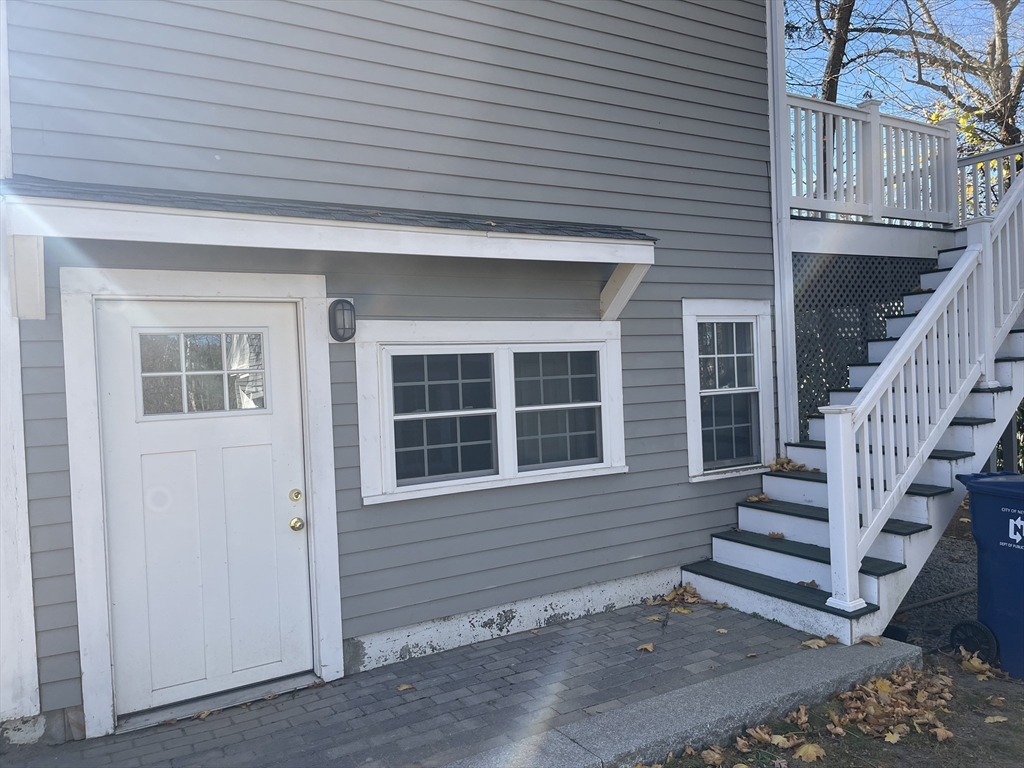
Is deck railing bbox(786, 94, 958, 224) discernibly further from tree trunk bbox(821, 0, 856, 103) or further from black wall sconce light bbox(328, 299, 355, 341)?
tree trunk bbox(821, 0, 856, 103)

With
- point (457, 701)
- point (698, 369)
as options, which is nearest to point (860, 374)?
point (698, 369)

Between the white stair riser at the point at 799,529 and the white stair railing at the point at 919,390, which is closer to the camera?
the white stair railing at the point at 919,390

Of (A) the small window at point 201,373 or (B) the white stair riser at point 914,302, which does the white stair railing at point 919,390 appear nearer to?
(B) the white stair riser at point 914,302

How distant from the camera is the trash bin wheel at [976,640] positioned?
477 cm

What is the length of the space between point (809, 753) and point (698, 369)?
3170mm

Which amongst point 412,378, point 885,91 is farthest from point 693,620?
point 885,91

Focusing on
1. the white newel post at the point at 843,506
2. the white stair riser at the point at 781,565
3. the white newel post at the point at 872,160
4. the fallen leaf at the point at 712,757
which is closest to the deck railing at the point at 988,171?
the white newel post at the point at 872,160

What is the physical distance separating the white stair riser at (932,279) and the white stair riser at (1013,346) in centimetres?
84

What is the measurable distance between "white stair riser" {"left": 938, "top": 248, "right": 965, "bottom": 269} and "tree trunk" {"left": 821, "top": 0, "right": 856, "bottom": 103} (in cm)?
555

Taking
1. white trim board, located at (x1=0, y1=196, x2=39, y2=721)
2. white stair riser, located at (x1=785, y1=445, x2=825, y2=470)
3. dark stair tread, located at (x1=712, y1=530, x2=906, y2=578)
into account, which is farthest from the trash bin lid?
white trim board, located at (x1=0, y1=196, x2=39, y2=721)

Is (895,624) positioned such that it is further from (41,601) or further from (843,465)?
(41,601)

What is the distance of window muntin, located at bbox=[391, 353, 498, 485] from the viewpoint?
4965mm

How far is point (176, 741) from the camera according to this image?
12.9ft

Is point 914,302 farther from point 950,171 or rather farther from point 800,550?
point 800,550
